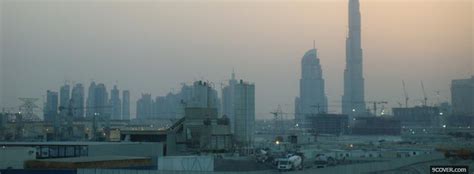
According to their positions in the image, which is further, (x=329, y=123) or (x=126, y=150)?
(x=329, y=123)

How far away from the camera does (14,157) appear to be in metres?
9.51

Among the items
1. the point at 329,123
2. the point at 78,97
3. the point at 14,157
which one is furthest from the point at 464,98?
the point at 78,97

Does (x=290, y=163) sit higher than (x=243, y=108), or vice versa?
(x=243, y=108)

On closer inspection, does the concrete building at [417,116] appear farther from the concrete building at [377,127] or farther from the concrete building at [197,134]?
the concrete building at [197,134]

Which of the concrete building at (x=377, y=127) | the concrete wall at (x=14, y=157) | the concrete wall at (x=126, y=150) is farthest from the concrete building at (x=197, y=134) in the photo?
the concrete building at (x=377, y=127)

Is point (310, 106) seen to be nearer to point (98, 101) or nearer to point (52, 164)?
point (98, 101)

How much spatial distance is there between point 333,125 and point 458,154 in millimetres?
42537

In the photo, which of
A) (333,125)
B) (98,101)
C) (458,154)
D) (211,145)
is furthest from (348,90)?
(458,154)

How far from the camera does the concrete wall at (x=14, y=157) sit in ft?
30.4

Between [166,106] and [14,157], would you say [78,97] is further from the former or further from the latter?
[14,157]

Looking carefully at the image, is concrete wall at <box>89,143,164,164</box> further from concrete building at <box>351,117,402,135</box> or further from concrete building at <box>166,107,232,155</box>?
concrete building at <box>351,117,402,135</box>

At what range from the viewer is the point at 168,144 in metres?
15.3

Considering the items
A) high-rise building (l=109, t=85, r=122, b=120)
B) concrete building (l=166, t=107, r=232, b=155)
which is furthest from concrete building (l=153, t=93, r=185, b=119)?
concrete building (l=166, t=107, r=232, b=155)

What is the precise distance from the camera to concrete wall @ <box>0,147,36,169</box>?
9.26m
